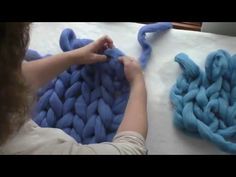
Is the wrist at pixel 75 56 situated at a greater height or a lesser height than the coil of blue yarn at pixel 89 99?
greater

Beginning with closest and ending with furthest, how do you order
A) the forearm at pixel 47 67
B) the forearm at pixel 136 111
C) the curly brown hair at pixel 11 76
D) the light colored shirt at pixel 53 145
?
the curly brown hair at pixel 11 76
the light colored shirt at pixel 53 145
the forearm at pixel 136 111
the forearm at pixel 47 67

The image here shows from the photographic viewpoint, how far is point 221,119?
2.86ft

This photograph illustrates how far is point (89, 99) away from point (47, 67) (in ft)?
0.37

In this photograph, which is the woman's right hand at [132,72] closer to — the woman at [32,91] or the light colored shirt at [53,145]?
the woman at [32,91]

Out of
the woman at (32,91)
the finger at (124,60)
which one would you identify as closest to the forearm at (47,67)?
the woman at (32,91)

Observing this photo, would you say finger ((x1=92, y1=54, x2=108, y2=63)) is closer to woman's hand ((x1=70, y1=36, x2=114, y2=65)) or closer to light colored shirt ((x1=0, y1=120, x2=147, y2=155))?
woman's hand ((x1=70, y1=36, x2=114, y2=65))

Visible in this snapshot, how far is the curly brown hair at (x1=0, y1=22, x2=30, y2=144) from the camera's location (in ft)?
1.87

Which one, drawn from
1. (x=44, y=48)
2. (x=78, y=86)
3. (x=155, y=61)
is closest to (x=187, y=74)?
(x=155, y=61)

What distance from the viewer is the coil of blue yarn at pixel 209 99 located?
2.80ft

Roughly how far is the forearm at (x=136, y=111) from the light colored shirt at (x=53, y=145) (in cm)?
3

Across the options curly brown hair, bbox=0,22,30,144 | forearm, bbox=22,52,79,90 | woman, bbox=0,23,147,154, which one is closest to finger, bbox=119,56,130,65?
woman, bbox=0,23,147,154

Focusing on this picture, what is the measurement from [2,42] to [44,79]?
0.38 m
